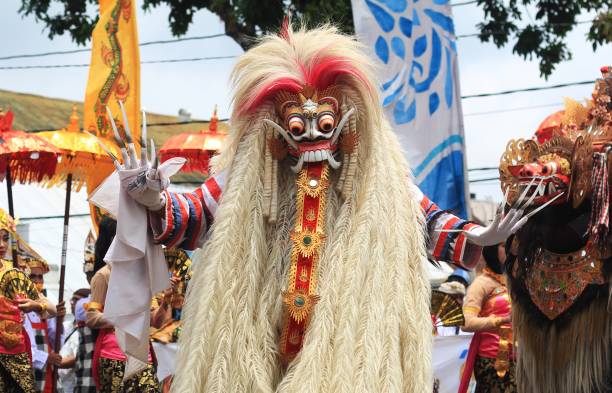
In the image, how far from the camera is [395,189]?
192 inches

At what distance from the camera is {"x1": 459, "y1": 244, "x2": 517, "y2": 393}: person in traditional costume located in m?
7.15

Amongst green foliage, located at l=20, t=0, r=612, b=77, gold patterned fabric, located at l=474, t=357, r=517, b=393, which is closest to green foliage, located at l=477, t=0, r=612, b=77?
green foliage, located at l=20, t=0, r=612, b=77

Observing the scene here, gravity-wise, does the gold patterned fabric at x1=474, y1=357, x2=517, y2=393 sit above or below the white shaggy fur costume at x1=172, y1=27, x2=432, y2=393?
below

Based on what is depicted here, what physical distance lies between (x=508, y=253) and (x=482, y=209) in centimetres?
2467

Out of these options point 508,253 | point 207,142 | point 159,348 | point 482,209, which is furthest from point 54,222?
point 482,209

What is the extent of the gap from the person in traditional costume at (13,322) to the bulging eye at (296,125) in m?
3.44

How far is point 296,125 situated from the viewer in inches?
191

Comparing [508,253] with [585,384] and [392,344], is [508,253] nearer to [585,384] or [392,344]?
[585,384]

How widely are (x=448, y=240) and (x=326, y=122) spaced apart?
72 cm

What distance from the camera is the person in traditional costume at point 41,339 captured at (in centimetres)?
849

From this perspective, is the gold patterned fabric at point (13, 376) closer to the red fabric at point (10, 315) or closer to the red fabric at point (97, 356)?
the red fabric at point (10, 315)

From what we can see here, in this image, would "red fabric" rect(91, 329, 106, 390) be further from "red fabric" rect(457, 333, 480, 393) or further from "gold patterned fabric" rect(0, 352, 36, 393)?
"red fabric" rect(457, 333, 480, 393)

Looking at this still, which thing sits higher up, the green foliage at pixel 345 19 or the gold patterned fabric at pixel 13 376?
the green foliage at pixel 345 19

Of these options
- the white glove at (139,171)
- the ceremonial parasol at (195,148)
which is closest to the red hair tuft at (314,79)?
the white glove at (139,171)
